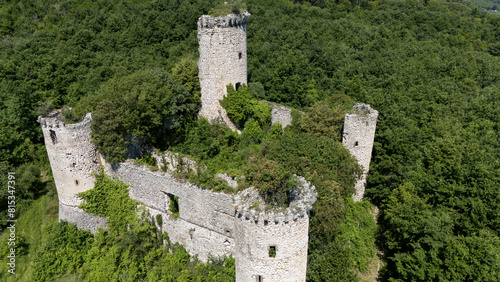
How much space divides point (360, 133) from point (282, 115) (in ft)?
19.7

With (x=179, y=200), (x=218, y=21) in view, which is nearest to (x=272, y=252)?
(x=179, y=200)

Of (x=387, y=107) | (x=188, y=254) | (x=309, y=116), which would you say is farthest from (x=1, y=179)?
(x=387, y=107)

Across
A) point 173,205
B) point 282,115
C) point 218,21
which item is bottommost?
point 173,205

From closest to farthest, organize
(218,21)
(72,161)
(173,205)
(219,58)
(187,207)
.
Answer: (187,207), (72,161), (173,205), (218,21), (219,58)

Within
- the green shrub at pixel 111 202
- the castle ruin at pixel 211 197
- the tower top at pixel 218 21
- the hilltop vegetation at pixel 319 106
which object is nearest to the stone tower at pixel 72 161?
the castle ruin at pixel 211 197

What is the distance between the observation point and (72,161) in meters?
17.0

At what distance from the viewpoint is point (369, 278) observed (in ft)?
58.0

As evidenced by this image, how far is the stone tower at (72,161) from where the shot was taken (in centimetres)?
1655

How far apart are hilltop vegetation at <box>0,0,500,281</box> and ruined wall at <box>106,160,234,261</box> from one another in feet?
2.99

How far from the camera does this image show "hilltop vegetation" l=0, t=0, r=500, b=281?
15.4 m

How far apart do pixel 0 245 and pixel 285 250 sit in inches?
671

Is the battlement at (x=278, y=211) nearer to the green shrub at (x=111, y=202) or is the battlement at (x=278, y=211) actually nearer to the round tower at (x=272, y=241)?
the round tower at (x=272, y=241)

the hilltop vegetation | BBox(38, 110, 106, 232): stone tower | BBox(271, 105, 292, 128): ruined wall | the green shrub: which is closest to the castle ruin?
BBox(38, 110, 106, 232): stone tower

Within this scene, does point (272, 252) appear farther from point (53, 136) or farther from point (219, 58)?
point (219, 58)
